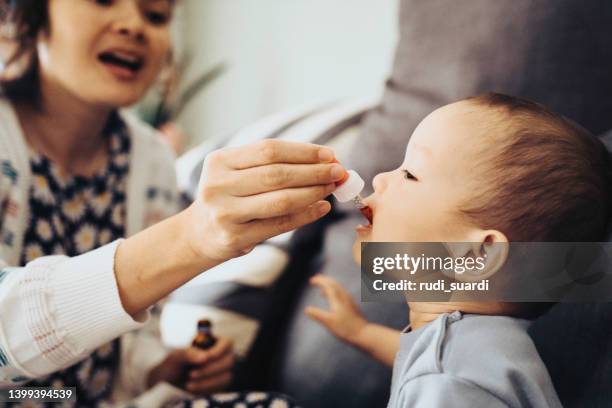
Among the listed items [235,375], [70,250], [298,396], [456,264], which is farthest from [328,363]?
[70,250]

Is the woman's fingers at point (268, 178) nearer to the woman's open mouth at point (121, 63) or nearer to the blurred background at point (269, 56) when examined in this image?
the woman's open mouth at point (121, 63)

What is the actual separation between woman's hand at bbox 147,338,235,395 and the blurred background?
87cm

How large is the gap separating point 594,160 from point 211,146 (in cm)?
76

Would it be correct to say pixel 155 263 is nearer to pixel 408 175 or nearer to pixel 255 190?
pixel 255 190

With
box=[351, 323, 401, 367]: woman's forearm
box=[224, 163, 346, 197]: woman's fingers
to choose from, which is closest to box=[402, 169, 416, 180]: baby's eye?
box=[224, 163, 346, 197]: woman's fingers

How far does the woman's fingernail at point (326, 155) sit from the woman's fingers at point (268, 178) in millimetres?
18

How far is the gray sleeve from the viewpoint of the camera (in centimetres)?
44

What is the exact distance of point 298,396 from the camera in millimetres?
749

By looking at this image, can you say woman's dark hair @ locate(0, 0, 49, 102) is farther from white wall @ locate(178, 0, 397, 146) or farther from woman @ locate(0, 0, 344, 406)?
white wall @ locate(178, 0, 397, 146)

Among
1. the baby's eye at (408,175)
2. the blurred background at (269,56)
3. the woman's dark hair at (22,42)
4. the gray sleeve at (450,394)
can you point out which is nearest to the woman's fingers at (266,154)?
the baby's eye at (408,175)

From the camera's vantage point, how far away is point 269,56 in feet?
5.93

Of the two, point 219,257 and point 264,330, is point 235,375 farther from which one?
point 219,257

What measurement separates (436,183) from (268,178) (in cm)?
16

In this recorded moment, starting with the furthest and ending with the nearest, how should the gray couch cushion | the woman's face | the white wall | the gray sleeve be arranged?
the white wall, the woman's face, the gray couch cushion, the gray sleeve
